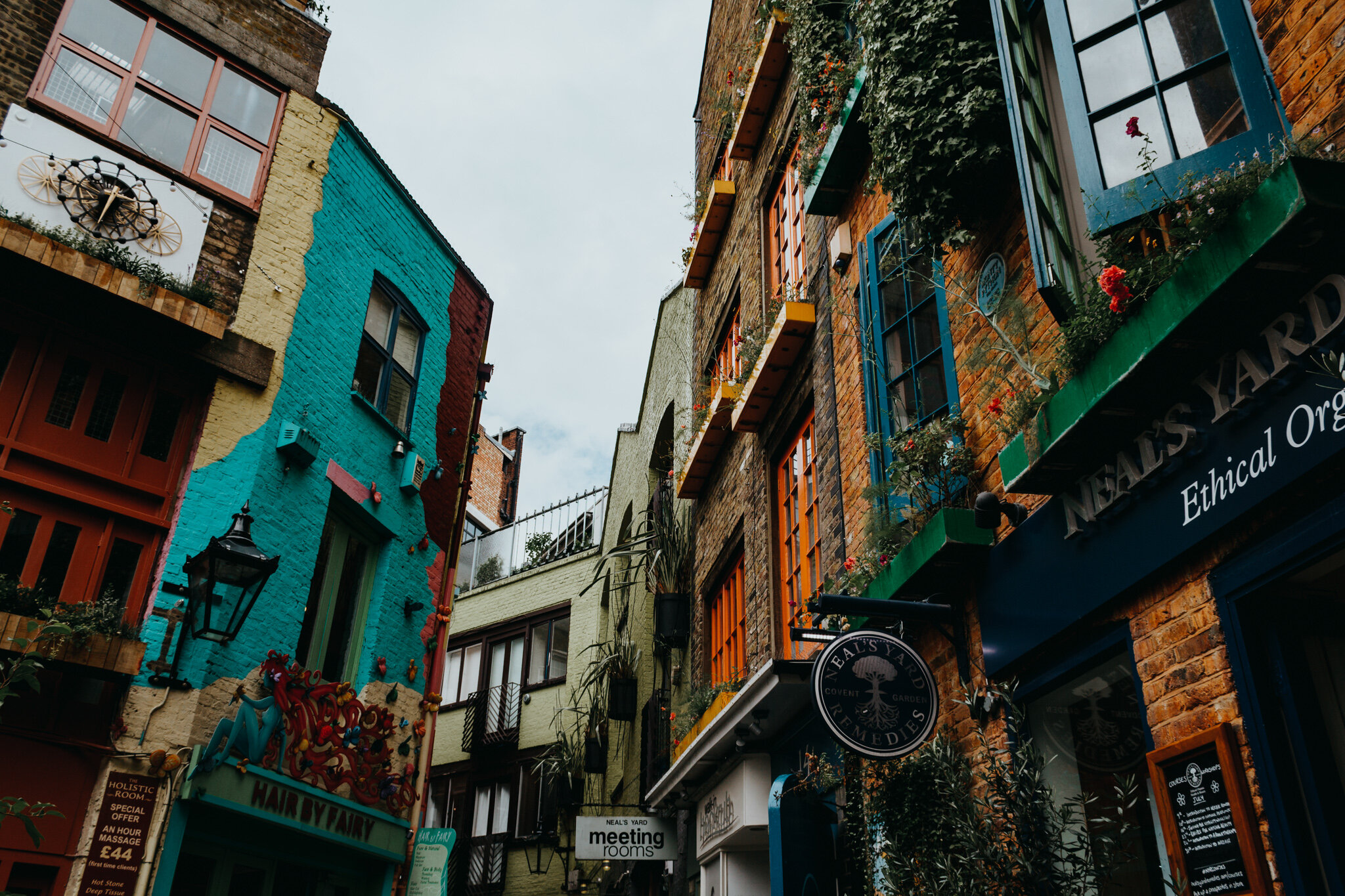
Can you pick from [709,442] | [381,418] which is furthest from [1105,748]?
[381,418]

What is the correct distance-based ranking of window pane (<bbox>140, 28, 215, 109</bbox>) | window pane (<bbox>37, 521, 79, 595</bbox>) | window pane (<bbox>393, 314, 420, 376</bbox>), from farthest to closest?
window pane (<bbox>393, 314, 420, 376</bbox>) < window pane (<bbox>140, 28, 215, 109</bbox>) < window pane (<bbox>37, 521, 79, 595</bbox>)

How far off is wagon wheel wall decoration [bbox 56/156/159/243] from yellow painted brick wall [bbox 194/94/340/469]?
1.05m

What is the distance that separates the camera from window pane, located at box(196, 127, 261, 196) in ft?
31.3

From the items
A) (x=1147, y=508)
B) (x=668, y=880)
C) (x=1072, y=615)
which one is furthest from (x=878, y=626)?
(x=668, y=880)

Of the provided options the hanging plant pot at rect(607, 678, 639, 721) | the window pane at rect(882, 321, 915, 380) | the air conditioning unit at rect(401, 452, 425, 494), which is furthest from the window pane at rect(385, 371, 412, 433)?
the window pane at rect(882, 321, 915, 380)

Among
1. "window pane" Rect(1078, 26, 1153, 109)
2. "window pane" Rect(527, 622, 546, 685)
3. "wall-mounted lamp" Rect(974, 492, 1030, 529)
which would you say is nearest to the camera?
"window pane" Rect(1078, 26, 1153, 109)

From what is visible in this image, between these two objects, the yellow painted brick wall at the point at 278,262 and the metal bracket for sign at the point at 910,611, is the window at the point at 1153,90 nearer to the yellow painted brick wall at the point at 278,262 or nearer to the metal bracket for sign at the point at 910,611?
the metal bracket for sign at the point at 910,611

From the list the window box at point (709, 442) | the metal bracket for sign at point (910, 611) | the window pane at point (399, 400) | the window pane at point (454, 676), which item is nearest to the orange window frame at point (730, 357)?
the window box at point (709, 442)

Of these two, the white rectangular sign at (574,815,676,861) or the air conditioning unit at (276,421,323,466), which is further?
the white rectangular sign at (574,815,676,861)

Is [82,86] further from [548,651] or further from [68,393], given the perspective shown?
[548,651]

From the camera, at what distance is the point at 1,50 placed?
8336 mm

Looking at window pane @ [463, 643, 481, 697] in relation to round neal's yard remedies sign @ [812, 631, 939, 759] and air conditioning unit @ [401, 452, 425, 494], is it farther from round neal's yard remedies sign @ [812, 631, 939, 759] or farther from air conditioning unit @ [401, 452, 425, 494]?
round neal's yard remedies sign @ [812, 631, 939, 759]

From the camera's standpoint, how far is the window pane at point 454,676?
22391 millimetres

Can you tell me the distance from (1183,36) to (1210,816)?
10.3 ft
